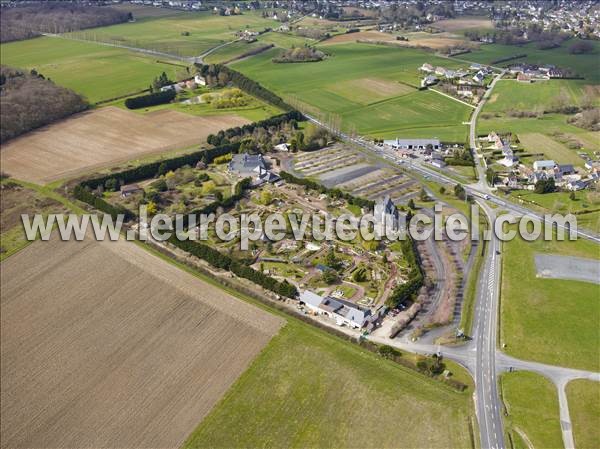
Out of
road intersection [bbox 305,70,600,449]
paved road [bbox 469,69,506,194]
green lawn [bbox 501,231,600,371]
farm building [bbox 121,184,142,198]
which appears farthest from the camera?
paved road [bbox 469,69,506,194]

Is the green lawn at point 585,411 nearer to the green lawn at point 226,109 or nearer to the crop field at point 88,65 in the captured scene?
the green lawn at point 226,109

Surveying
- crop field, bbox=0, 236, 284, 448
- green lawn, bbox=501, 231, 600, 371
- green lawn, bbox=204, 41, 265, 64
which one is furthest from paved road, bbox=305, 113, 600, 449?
green lawn, bbox=204, 41, 265, 64

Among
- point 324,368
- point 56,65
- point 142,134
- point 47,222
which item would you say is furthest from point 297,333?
point 56,65

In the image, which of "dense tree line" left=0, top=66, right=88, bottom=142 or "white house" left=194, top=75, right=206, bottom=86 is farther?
"white house" left=194, top=75, right=206, bottom=86

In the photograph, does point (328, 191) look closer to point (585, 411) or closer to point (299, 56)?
point (585, 411)

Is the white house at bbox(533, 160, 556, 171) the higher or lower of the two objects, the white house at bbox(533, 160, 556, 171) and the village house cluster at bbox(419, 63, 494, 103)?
the lower

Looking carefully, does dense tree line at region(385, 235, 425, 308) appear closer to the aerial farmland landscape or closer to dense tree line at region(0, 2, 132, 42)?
the aerial farmland landscape

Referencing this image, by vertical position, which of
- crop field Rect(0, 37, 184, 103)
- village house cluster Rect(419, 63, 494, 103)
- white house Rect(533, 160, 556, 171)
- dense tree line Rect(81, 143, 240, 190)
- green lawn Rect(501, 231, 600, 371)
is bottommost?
green lawn Rect(501, 231, 600, 371)
